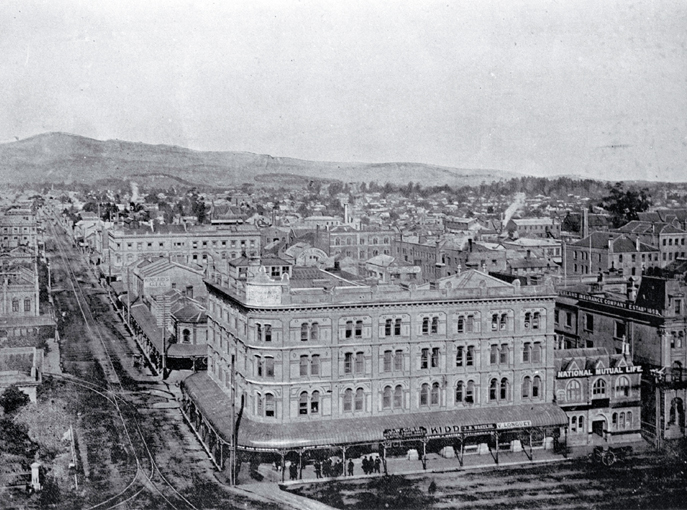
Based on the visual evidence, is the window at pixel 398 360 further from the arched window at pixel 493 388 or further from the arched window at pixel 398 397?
the arched window at pixel 493 388

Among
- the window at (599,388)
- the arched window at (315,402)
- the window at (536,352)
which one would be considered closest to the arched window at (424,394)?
the arched window at (315,402)

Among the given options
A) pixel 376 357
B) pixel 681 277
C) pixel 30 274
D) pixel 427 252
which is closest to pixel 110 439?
pixel 376 357

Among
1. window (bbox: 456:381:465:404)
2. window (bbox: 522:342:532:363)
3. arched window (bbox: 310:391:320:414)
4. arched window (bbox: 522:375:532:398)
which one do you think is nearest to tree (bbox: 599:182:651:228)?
window (bbox: 522:342:532:363)

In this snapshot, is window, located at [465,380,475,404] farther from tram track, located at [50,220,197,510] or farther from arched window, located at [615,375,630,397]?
tram track, located at [50,220,197,510]

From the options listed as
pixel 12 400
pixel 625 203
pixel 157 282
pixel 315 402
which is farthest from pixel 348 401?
pixel 625 203

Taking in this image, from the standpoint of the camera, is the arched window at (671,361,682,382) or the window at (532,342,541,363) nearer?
the window at (532,342,541,363)

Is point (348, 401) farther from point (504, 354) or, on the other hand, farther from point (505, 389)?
point (504, 354)
